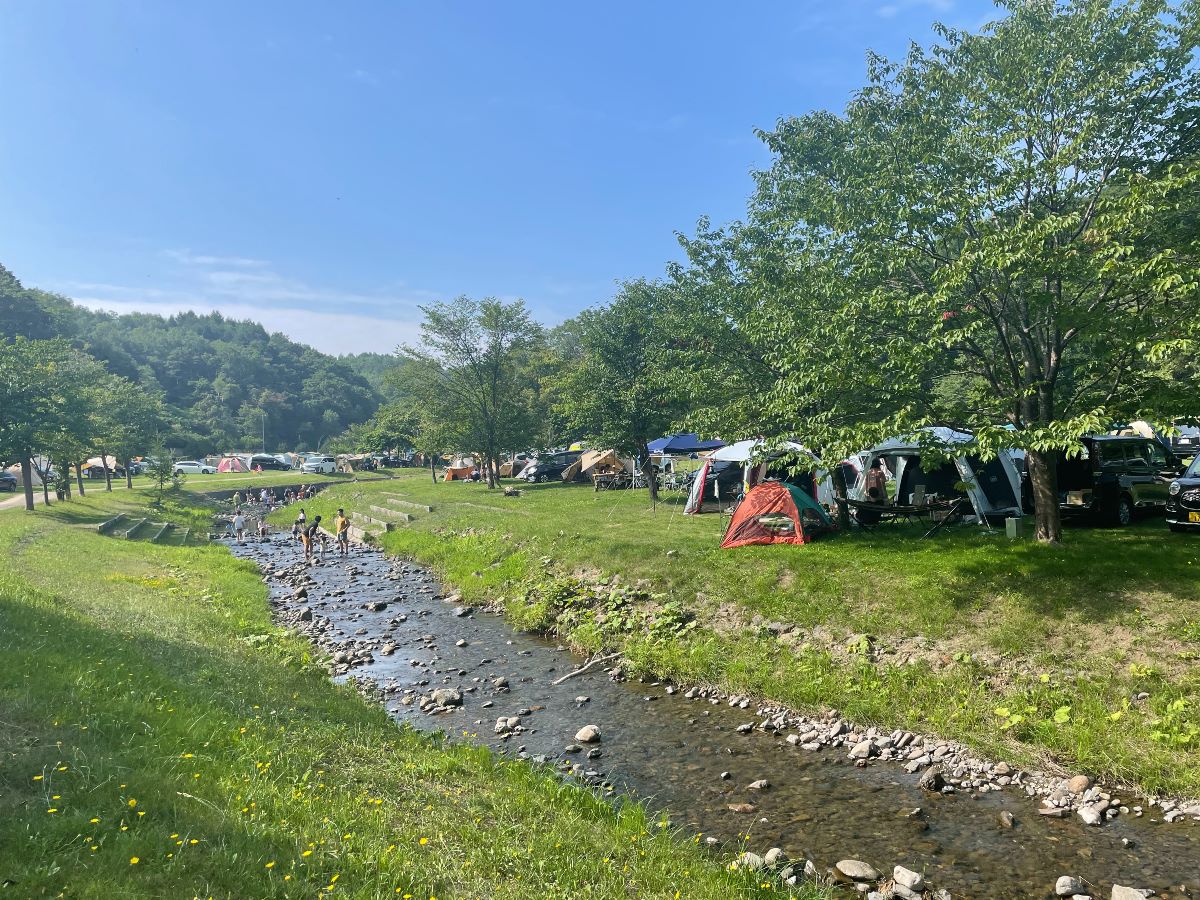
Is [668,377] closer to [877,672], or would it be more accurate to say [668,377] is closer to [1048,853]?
[877,672]

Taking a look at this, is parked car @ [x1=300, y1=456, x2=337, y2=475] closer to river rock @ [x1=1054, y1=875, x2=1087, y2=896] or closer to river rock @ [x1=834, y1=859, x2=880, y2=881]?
river rock @ [x1=834, y1=859, x2=880, y2=881]

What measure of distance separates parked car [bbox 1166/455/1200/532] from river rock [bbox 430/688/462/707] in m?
13.5

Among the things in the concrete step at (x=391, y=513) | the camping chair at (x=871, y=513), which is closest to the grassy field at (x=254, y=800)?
the camping chair at (x=871, y=513)

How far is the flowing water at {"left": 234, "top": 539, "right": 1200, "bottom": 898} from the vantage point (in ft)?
22.1

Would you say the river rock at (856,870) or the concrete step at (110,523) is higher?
the concrete step at (110,523)

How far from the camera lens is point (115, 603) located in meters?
13.7

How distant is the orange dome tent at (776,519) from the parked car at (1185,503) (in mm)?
6371

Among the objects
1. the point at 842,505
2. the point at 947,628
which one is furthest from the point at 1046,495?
the point at 842,505

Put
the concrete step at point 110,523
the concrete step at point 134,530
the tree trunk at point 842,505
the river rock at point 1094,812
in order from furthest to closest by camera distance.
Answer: the concrete step at point 110,523 → the concrete step at point 134,530 → the tree trunk at point 842,505 → the river rock at point 1094,812

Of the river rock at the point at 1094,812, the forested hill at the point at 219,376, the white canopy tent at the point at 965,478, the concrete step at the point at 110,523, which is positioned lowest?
the river rock at the point at 1094,812

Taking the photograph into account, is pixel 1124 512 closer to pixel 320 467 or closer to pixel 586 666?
pixel 586 666

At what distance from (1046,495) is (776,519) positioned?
543cm

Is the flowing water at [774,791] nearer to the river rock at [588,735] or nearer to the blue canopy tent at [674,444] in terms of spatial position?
the river rock at [588,735]

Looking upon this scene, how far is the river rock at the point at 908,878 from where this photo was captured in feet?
21.1
